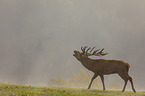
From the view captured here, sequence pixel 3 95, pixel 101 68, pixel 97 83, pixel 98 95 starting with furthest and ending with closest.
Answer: pixel 97 83 < pixel 101 68 < pixel 98 95 < pixel 3 95

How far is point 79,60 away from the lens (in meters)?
17.0

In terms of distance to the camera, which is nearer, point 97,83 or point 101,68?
point 101,68

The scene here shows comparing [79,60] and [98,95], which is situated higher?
[79,60]

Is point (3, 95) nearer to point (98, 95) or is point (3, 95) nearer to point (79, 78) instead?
point (98, 95)

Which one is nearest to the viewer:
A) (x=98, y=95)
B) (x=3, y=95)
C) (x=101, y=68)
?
(x=3, y=95)

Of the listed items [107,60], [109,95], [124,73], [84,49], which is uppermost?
[84,49]

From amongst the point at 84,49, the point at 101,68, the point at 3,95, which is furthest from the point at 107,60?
the point at 3,95

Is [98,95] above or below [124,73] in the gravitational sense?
below

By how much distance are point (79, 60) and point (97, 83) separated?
34.9 ft

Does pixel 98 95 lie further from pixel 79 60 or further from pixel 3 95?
pixel 3 95

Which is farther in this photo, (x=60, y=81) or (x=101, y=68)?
(x=60, y=81)

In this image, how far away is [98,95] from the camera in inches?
521

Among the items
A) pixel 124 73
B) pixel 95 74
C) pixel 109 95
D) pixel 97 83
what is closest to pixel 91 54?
pixel 95 74

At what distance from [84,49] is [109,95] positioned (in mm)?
4972
